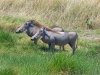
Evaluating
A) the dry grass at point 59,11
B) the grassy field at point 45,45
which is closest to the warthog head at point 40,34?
the grassy field at point 45,45

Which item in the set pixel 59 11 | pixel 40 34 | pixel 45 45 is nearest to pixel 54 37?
pixel 40 34

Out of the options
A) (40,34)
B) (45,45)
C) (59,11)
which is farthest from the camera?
(59,11)

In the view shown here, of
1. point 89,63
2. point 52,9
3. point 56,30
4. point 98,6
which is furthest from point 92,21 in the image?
point 89,63

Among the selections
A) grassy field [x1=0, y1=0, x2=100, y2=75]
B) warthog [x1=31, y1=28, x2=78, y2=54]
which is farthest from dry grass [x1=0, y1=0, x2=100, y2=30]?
warthog [x1=31, y1=28, x2=78, y2=54]

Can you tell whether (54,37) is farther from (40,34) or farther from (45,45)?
(45,45)

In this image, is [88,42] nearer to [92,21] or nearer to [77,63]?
[92,21]

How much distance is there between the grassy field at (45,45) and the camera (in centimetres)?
693

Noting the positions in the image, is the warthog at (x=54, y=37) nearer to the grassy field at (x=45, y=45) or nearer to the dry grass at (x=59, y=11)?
the grassy field at (x=45, y=45)

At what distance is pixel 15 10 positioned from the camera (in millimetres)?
14875

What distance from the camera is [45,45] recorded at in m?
10.8

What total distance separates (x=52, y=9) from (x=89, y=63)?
750 cm

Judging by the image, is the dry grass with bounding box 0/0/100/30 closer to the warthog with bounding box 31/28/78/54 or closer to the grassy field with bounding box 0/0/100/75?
the grassy field with bounding box 0/0/100/75

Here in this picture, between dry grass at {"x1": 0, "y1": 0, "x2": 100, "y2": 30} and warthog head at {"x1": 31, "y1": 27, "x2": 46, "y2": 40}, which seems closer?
warthog head at {"x1": 31, "y1": 27, "x2": 46, "y2": 40}

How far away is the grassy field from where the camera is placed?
273 inches
